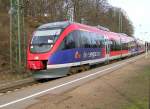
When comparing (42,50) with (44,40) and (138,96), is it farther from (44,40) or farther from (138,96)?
(138,96)

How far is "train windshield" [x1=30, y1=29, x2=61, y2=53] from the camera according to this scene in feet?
72.2

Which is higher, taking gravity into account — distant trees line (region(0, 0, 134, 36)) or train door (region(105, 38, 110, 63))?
distant trees line (region(0, 0, 134, 36))

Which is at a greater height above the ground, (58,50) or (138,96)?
(58,50)

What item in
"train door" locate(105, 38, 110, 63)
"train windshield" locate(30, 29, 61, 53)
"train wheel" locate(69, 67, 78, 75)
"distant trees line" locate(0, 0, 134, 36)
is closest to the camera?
"train windshield" locate(30, 29, 61, 53)

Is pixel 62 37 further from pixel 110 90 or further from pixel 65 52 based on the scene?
pixel 110 90

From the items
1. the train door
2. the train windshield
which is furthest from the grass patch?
the train door

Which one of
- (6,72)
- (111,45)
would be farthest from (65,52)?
(111,45)

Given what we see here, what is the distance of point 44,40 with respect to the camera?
2239cm

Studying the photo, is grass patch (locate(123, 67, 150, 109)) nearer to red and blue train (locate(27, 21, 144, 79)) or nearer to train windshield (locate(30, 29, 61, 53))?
red and blue train (locate(27, 21, 144, 79))

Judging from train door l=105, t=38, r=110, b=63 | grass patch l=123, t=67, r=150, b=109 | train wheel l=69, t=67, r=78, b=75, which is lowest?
grass patch l=123, t=67, r=150, b=109

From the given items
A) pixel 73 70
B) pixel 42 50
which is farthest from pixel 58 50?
pixel 73 70

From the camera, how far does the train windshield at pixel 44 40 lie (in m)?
22.0

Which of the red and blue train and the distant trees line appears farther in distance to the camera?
the distant trees line

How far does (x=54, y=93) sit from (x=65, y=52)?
329 inches
